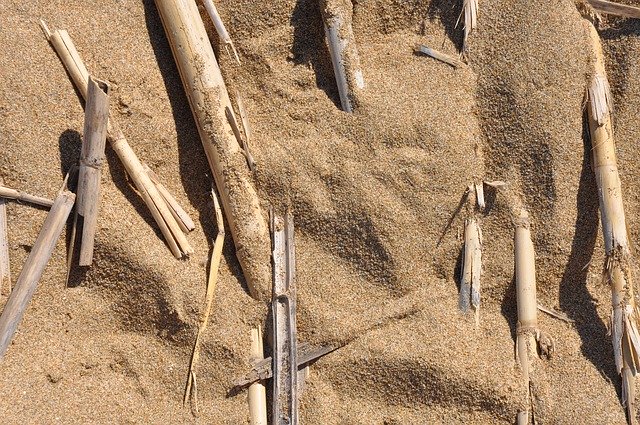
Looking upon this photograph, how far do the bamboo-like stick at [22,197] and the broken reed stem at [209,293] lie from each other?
0.68 meters

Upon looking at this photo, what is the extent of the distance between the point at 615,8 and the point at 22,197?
9.18 feet

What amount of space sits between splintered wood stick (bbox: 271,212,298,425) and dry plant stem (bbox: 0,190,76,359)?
0.88 meters

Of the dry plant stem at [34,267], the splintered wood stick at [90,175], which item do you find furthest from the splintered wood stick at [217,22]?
the dry plant stem at [34,267]

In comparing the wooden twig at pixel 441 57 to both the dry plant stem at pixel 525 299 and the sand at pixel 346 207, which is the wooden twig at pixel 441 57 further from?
the dry plant stem at pixel 525 299

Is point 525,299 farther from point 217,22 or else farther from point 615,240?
point 217,22

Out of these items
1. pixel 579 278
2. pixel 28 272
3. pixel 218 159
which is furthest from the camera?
pixel 579 278

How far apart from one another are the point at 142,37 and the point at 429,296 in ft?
5.62

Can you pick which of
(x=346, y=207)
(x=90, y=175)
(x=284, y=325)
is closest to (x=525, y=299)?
(x=346, y=207)

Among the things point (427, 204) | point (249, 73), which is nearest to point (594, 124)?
point (427, 204)

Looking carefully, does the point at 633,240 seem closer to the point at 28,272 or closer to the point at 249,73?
the point at 249,73

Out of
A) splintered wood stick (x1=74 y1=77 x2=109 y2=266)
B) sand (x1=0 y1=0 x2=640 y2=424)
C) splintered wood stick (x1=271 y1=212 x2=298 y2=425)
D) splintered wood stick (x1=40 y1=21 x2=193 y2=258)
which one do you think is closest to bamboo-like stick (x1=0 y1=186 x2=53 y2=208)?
sand (x1=0 y1=0 x2=640 y2=424)

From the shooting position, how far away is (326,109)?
3.21 meters

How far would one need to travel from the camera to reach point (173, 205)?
3041mm

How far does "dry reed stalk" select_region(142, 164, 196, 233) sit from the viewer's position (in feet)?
9.96
